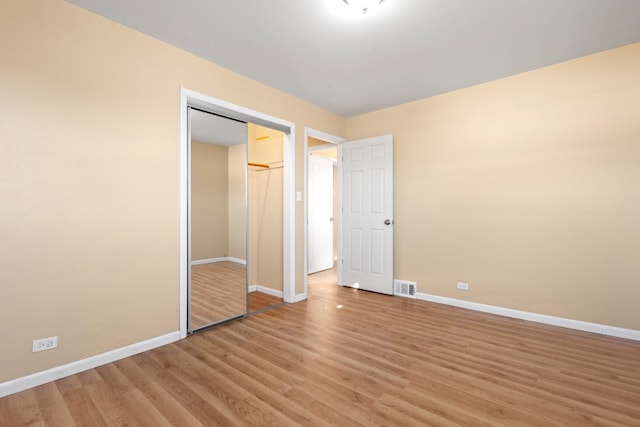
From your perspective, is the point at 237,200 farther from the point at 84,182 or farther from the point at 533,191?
the point at 533,191

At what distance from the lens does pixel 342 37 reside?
101 inches

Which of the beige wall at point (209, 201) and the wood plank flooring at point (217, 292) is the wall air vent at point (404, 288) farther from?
the beige wall at point (209, 201)

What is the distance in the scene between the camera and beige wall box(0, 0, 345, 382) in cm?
195

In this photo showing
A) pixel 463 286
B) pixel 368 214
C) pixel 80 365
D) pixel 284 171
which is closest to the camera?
pixel 80 365

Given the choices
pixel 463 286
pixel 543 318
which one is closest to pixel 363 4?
pixel 463 286

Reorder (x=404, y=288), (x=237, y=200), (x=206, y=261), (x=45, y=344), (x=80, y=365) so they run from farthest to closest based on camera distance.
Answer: (x=404, y=288) → (x=237, y=200) → (x=206, y=261) → (x=80, y=365) → (x=45, y=344)

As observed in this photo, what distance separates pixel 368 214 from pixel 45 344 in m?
3.71

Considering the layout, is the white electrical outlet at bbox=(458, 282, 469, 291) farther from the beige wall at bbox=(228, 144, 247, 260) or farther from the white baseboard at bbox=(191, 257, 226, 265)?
the white baseboard at bbox=(191, 257, 226, 265)

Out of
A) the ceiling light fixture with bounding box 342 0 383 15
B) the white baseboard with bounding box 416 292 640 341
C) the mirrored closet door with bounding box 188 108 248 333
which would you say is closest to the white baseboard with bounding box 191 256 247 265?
the mirrored closet door with bounding box 188 108 248 333

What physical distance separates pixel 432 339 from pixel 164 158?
9.92 feet

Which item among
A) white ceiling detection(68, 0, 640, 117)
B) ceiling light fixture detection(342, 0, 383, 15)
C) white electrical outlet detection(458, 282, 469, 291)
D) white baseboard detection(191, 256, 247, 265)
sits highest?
white ceiling detection(68, 0, 640, 117)

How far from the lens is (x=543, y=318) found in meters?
3.15

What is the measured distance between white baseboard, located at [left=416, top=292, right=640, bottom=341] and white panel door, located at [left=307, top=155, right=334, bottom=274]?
2275 mm

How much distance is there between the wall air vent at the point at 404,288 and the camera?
4090 mm
